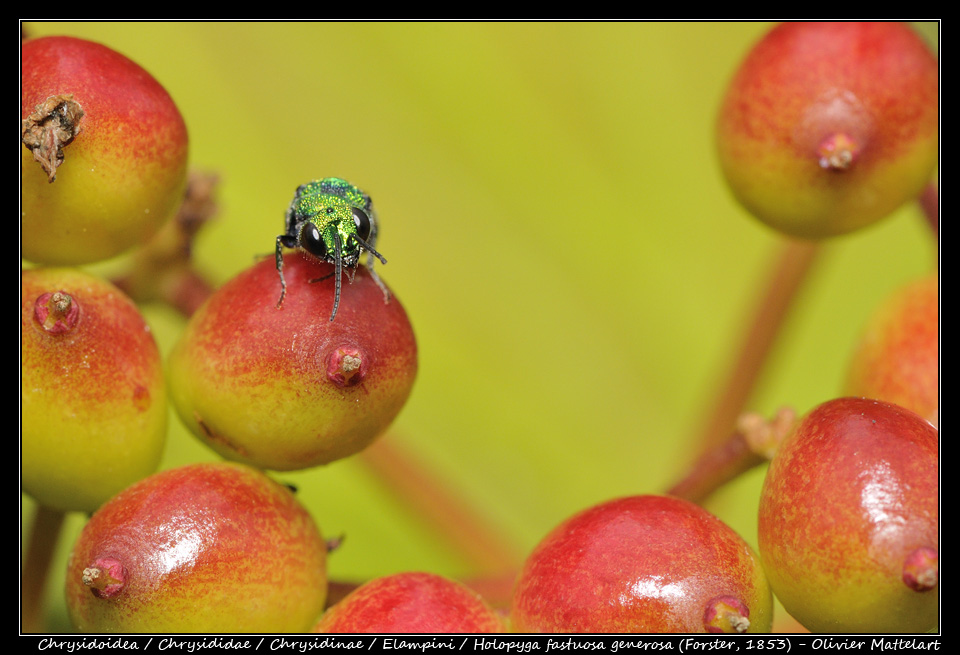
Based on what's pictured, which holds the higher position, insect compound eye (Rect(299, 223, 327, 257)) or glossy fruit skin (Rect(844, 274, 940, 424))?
→ insect compound eye (Rect(299, 223, 327, 257))

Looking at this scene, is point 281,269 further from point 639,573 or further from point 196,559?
point 639,573

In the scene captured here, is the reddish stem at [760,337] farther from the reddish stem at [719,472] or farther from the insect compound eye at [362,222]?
the insect compound eye at [362,222]

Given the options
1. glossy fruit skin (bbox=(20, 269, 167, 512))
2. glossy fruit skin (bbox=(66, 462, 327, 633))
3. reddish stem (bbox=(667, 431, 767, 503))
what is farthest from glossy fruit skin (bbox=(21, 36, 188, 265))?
reddish stem (bbox=(667, 431, 767, 503))

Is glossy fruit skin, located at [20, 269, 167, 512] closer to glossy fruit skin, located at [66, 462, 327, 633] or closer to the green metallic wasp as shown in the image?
glossy fruit skin, located at [66, 462, 327, 633]

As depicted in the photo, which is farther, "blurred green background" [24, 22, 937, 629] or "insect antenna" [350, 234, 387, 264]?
"blurred green background" [24, 22, 937, 629]

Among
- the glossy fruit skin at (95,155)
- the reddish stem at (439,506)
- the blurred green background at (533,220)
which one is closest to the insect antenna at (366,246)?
the glossy fruit skin at (95,155)

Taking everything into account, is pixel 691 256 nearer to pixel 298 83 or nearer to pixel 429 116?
pixel 429 116
